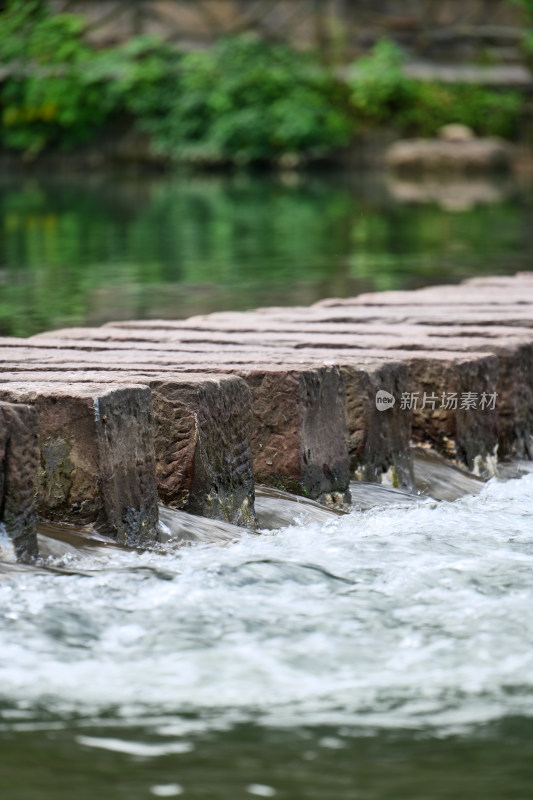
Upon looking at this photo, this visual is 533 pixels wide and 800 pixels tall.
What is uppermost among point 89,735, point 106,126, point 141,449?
point 106,126

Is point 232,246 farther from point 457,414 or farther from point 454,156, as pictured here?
point 454,156

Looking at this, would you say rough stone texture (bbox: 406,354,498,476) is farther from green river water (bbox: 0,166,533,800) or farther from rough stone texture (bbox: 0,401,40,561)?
rough stone texture (bbox: 0,401,40,561)

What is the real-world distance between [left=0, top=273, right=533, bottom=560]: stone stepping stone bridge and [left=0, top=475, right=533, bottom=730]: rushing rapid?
0.68 ft

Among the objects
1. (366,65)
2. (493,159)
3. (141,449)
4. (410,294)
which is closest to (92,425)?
(141,449)

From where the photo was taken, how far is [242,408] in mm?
3258

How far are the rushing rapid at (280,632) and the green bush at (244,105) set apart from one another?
78.3ft

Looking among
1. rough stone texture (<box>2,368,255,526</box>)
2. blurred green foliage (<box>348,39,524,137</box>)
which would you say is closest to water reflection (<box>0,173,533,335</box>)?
rough stone texture (<box>2,368,255,526</box>)

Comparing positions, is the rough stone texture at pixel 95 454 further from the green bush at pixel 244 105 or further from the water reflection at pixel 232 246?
the green bush at pixel 244 105

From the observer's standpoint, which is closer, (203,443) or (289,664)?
(289,664)

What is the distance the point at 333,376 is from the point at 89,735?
64.3 inches

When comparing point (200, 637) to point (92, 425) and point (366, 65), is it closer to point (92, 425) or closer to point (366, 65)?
point (92, 425)

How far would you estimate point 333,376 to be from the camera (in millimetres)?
3443

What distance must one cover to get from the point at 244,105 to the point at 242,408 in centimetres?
2465

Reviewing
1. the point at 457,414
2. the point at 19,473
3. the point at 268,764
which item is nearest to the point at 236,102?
the point at 457,414
